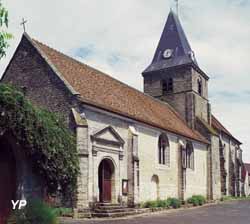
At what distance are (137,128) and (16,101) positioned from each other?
11211mm

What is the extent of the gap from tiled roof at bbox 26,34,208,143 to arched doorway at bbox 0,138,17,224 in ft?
20.0

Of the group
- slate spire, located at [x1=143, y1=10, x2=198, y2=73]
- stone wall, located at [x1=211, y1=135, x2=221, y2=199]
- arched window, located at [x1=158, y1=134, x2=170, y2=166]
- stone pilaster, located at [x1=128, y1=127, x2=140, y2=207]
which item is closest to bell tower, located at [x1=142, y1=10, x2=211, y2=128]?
slate spire, located at [x1=143, y1=10, x2=198, y2=73]

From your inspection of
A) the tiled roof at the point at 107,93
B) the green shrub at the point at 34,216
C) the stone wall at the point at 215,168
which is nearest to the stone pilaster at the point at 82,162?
the tiled roof at the point at 107,93

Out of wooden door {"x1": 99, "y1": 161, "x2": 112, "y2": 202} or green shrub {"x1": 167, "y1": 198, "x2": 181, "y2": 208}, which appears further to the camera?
green shrub {"x1": 167, "y1": 198, "x2": 181, "y2": 208}

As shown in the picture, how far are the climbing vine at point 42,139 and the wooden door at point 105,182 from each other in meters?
3.44

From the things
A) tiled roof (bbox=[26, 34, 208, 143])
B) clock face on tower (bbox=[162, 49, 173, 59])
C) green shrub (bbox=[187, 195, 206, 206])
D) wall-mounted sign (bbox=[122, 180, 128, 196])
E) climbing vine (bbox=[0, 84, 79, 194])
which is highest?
clock face on tower (bbox=[162, 49, 173, 59])

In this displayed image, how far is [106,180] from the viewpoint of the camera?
67.9 feet

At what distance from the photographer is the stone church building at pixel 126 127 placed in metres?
19.2

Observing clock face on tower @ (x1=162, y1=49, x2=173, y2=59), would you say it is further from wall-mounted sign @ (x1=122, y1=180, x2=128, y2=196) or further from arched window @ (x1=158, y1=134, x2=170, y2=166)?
wall-mounted sign @ (x1=122, y1=180, x2=128, y2=196)

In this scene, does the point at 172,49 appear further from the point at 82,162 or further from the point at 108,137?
the point at 82,162

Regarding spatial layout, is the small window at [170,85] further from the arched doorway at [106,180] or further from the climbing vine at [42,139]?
the climbing vine at [42,139]

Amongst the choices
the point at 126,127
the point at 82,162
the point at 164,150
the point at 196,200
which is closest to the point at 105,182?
the point at 82,162

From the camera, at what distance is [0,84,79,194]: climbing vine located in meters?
12.4

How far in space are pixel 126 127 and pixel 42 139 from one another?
858 centimetres
